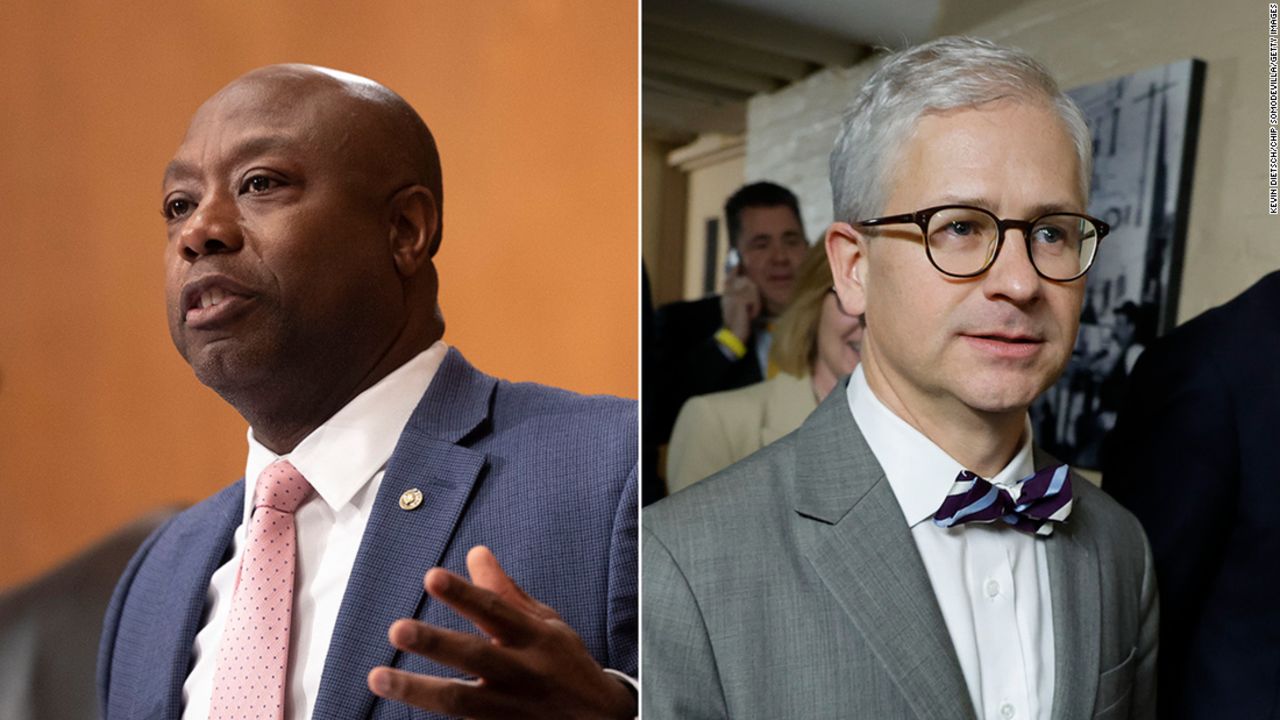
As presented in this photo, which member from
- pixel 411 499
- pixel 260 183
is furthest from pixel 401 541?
pixel 260 183

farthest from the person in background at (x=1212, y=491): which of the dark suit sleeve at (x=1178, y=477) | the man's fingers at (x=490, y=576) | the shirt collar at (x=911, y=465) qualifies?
the man's fingers at (x=490, y=576)

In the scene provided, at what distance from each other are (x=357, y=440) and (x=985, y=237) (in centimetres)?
86

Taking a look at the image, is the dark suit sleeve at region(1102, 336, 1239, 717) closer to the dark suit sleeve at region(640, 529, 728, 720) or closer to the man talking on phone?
the man talking on phone

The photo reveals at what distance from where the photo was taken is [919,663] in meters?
1.38

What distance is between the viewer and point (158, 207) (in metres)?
1.64

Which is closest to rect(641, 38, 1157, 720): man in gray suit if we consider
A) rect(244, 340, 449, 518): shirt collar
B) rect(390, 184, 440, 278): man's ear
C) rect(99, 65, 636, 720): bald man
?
rect(99, 65, 636, 720): bald man

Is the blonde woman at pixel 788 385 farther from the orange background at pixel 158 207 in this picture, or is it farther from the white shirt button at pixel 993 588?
the white shirt button at pixel 993 588

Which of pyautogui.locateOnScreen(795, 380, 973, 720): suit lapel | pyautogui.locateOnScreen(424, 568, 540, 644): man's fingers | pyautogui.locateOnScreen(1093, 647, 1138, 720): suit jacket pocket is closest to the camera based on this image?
pyautogui.locateOnScreen(424, 568, 540, 644): man's fingers

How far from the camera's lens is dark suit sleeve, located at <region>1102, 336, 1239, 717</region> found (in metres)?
1.69

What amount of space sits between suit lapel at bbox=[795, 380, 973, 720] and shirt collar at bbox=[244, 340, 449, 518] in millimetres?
538

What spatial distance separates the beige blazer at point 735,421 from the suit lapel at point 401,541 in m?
0.31

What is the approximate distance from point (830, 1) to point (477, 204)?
621 mm

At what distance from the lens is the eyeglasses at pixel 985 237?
4.54 feet

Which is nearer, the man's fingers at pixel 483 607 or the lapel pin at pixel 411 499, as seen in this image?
the man's fingers at pixel 483 607
